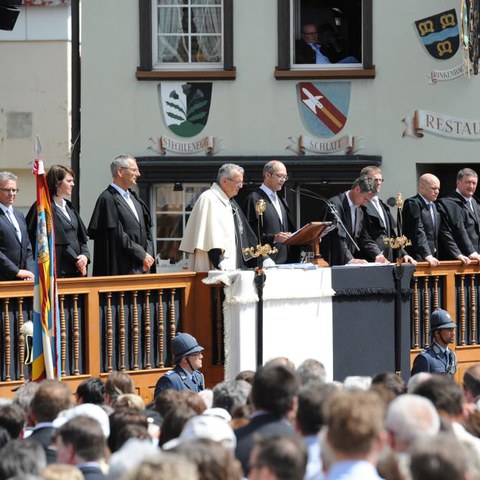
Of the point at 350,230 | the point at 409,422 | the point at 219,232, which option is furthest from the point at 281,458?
the point at 350,230

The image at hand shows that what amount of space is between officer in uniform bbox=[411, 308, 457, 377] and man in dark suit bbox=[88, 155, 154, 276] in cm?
267

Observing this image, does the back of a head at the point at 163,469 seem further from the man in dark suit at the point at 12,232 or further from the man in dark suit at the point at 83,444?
the man in dark suit at the point at 12,232

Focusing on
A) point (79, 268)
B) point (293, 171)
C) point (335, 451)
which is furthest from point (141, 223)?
point (335, 451)

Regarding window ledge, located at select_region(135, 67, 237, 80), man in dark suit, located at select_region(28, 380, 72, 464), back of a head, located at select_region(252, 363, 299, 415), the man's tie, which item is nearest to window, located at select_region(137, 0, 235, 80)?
window ledge, located at select_region(135, 67, 237, 80)

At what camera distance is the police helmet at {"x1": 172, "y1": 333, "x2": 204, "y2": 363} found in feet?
41.3

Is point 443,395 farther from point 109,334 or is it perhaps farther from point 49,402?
point 109,334

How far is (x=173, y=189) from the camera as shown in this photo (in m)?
20.9

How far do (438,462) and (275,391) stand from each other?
2.25 m

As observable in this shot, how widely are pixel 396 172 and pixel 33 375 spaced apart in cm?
930

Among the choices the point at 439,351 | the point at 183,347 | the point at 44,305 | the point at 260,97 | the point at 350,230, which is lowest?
the point at 439,351

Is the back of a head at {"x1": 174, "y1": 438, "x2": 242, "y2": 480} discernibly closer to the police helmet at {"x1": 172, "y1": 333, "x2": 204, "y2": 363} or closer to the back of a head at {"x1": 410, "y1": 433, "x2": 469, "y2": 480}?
the back of a head at {"x1": 410, "y1": 433, "x2": 469, "y2": 480}

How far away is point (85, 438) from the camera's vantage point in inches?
290

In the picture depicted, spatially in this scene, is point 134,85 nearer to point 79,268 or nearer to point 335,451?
point 79,268

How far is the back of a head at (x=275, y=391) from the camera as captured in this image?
808 centimetres
